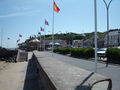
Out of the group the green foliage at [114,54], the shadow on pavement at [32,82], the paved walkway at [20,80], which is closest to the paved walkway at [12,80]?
the paved walkway at [20,80]

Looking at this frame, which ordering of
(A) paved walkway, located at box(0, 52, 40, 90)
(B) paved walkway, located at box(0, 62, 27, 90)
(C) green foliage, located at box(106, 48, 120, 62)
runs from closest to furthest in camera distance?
(A) paved walkway, located at box(0, 52, 40, 90), (B) paved walkway, located at box(0, 62, 27, 90), (C) green foliage, located at box(106, 48, 120, 62)

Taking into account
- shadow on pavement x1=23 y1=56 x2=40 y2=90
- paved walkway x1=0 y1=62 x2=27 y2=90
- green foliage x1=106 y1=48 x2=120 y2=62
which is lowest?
paved walkway x1=0 y1=62 x2=27 y2=90

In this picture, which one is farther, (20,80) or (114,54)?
(114,54)

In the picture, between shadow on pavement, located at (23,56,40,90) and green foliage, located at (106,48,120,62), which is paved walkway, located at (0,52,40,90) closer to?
shadow on pavement, located at (23,56,40,90)

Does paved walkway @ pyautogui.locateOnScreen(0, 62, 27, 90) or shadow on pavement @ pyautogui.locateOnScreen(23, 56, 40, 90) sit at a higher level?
shadow on pavement @ pyautogui.locateOnScreen(23, 56, 40, 90)

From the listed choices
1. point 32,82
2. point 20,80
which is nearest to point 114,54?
point 20,80

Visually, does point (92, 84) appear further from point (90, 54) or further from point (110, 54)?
point (90, 54)

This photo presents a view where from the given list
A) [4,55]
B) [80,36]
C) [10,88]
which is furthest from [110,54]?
[80,36]

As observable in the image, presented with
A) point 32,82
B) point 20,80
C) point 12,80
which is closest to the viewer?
point 32,82

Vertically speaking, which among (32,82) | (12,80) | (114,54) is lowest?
(12,80)

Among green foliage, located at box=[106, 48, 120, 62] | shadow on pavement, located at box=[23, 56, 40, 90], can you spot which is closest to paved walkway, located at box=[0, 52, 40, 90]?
shadow on pavement, located at box=[23, 56, 40, 90]

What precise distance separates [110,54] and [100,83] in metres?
23.3

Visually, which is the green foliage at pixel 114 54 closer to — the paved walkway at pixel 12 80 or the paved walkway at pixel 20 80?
the paved walkway at pixel 20 80

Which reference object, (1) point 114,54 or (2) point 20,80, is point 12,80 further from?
A: (1) point 114,54
